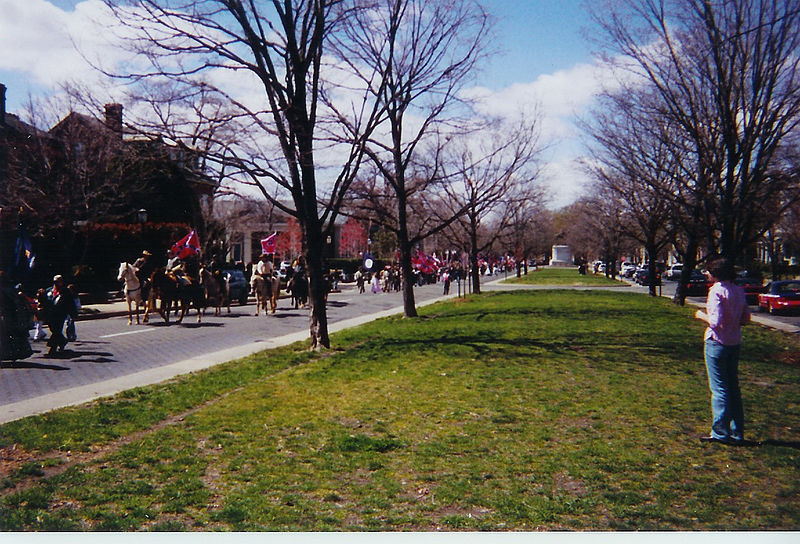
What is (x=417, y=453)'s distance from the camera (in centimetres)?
598

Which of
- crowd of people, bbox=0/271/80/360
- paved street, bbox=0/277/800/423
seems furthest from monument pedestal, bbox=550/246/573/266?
crowd of people, bbox=0/271/80/360

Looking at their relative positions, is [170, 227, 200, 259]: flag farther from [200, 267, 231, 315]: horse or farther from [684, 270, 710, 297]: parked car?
[684, 270, 710, 297]: parked car

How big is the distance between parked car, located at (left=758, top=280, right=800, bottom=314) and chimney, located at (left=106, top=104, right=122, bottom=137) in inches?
860

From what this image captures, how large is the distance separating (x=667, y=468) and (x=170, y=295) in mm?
17352

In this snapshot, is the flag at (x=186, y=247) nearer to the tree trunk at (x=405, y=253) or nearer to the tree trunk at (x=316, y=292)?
the tree trunk at (x=405, y=253)

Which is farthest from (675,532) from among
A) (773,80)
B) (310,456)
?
(773,80)

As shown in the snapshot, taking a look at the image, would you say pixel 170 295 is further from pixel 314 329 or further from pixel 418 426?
pixel 418 426

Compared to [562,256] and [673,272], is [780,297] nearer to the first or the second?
[673,272]

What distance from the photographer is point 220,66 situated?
1133 cm

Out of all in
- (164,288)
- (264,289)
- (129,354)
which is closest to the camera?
(129,354)

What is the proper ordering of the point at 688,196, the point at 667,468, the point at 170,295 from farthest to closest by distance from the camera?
1. the point at 688,196
2. the point at 170,295
3. the point at 667,468

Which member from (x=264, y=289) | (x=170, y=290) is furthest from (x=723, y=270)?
(x=264, y=289)

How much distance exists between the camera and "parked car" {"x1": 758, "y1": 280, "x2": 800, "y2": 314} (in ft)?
74.4

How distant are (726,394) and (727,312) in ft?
2.47
